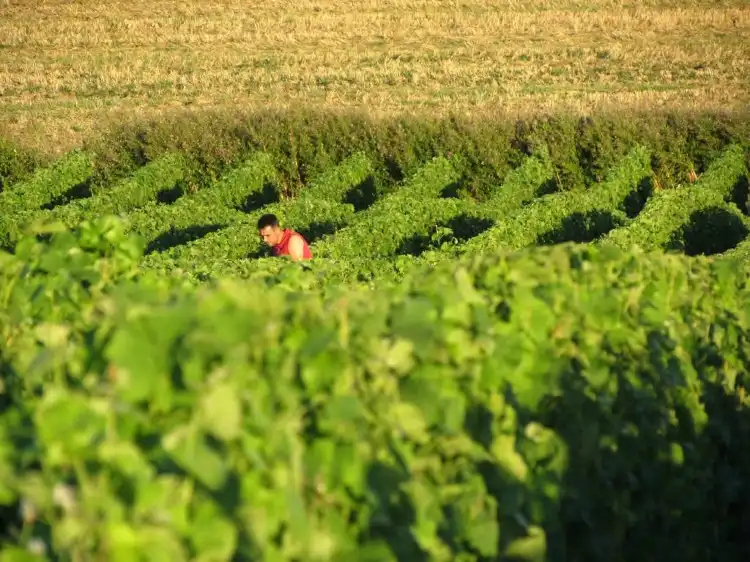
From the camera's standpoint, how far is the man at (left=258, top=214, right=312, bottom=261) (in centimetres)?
1450

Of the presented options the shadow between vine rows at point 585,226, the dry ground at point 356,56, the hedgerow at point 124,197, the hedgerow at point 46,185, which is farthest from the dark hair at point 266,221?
the dry ground at point 356,56

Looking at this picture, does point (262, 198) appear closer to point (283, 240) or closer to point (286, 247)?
point (283, 240)

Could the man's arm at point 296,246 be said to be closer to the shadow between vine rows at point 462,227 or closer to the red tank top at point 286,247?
the red tank top at point 286,247

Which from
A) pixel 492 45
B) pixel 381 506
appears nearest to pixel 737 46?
pixel 492 45

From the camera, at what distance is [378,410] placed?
4.21 meters

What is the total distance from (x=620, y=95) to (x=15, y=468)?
33.2m

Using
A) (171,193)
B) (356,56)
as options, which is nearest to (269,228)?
(171,193)

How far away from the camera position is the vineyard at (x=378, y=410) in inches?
133

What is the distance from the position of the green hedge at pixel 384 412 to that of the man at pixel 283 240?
7.74 metres

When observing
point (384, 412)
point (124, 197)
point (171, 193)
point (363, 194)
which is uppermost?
point (384, 412)

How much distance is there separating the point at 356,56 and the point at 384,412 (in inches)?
1710

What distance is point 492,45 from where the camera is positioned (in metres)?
47.7

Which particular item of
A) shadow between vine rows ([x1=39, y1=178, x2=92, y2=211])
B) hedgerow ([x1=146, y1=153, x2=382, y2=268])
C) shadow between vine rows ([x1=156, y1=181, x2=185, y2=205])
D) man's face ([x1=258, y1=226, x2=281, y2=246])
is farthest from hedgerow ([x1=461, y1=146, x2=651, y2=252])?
shadow between vine rows ([x1=39, y1=178, x2=92, y2=211])

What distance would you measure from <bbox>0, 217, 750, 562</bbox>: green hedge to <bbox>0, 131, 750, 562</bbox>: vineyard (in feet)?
0.03
